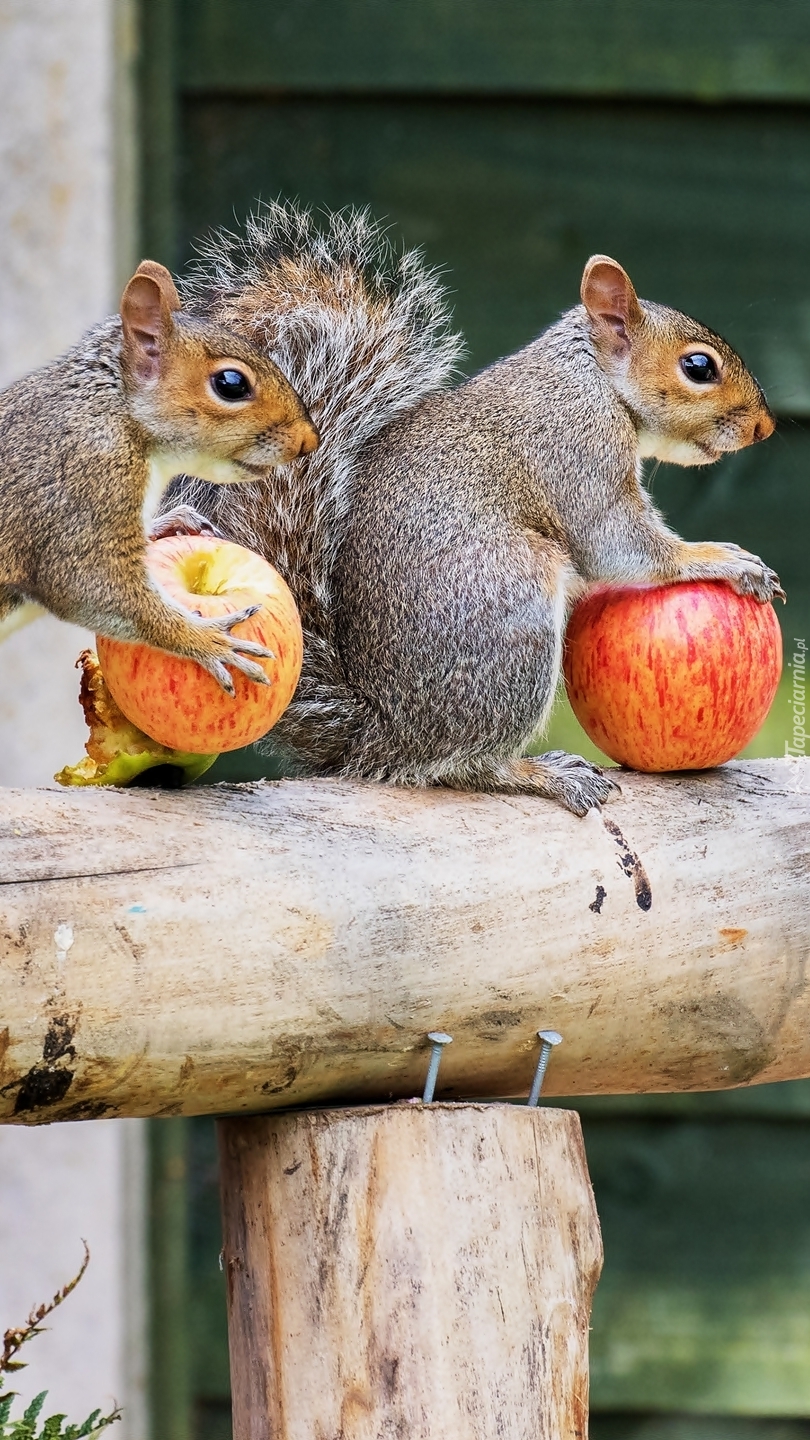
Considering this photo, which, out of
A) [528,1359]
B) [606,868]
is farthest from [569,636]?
[528,1359]

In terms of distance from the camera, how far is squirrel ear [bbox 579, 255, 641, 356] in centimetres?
111

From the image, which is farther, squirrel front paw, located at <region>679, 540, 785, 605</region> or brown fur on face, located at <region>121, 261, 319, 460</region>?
squirrel front paw, located at <region>679, 540, 785, 605</region>

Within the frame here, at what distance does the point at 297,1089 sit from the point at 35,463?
38 cm

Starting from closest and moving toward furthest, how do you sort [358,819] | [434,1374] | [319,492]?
[434,1374] < [358,819] < [319,492]

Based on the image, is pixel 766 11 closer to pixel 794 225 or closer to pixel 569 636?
pixel 794 225

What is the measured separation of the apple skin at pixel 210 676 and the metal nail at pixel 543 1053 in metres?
0.25

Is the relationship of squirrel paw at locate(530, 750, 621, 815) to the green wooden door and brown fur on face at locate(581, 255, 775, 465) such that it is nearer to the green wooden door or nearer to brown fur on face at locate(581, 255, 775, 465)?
brown fur on face at locate(581, 255, 775, 465)

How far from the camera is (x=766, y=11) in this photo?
1.74 meters

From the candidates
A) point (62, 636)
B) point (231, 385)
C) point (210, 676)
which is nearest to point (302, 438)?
point (231, 385)

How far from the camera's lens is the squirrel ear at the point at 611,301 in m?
1.11

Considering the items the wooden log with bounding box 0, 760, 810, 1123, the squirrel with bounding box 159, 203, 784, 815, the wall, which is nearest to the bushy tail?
the squirrel with bounding box 159, 203, 784, 815

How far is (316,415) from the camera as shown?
1.10 metres

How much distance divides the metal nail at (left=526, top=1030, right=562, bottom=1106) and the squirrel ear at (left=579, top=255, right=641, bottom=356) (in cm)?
48

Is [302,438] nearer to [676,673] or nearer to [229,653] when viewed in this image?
[229,653]
